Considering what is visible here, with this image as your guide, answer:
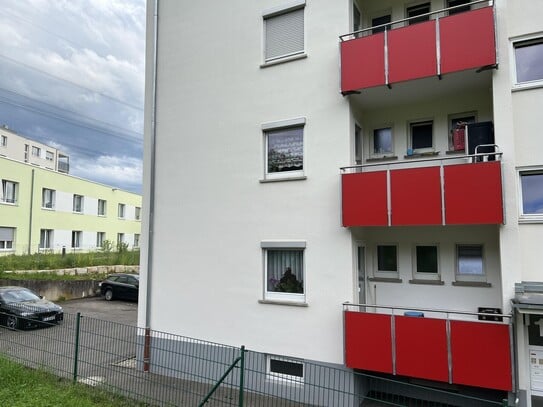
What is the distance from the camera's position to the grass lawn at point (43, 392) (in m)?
7.08

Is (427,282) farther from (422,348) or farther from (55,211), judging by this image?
(55,211)

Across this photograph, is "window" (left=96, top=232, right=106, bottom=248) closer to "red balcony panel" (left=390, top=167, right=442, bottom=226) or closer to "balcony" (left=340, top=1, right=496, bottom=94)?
"balcony" (left=340, top=1, right=496, bottom=94)

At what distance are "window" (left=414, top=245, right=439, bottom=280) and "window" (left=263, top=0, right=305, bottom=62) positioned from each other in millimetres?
5506

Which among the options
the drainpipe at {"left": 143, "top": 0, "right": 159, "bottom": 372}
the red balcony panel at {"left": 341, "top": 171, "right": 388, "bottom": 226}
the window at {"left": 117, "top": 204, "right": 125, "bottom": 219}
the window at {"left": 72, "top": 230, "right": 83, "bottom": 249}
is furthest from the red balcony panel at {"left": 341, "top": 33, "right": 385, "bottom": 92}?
the window at {"left": 117, "top": 204, "right": 125, "bottom": 219}

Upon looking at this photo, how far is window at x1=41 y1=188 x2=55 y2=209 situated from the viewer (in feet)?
103

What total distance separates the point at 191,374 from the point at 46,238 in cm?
2907

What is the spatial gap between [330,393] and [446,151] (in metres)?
5.88

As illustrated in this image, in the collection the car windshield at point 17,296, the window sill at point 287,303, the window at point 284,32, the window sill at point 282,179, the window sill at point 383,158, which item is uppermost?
the window at point 284,32

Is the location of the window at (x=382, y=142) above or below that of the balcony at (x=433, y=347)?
above

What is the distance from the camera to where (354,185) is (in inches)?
323

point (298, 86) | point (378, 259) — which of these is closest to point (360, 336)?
point (378, 259)

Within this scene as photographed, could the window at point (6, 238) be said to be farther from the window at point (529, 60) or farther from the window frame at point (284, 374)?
the window at point (529, 60)

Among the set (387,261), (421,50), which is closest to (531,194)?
(387,261)

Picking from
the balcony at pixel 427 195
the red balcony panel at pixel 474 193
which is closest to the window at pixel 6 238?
the balcony at pixel 427 195
